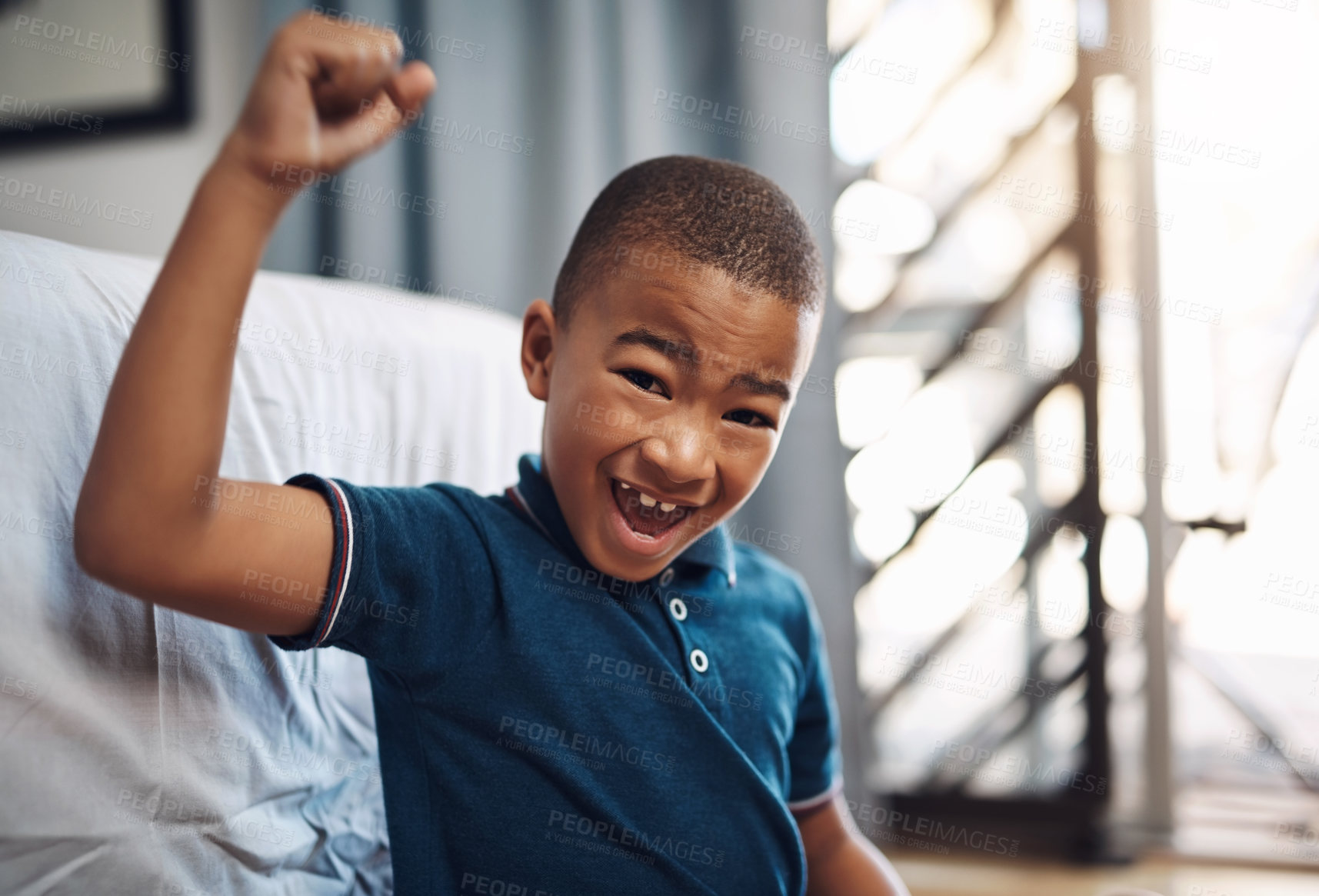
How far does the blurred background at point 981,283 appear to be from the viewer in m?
1.44

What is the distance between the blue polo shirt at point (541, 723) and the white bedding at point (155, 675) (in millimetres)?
76

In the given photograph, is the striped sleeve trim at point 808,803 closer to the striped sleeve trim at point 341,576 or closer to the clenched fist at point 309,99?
the striped sleeve trim at point 341,576

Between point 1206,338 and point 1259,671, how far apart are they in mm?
766

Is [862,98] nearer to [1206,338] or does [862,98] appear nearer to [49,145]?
[1206,338]

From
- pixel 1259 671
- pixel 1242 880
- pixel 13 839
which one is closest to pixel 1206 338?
pixel 1259 671

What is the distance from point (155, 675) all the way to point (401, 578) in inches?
6.5

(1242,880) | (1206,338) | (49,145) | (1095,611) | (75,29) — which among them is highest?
(75,29)

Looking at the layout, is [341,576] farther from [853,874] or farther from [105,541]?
[853,874]

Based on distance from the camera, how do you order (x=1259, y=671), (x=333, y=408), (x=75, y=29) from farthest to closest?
1. (x=1259, y=671)
2. (x=75, y=29)
3. (x=333, y=408)

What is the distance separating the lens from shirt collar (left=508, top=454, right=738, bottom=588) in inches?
24.1

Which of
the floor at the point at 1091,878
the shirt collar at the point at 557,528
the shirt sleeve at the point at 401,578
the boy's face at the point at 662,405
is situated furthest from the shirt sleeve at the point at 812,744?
the floor at the point at 1091,878

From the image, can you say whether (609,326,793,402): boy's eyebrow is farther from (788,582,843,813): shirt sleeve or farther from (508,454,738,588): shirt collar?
(788,582,843,813): shirt sleeve

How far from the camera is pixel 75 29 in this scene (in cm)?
129

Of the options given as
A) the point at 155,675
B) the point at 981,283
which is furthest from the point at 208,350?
the point at 981,283
